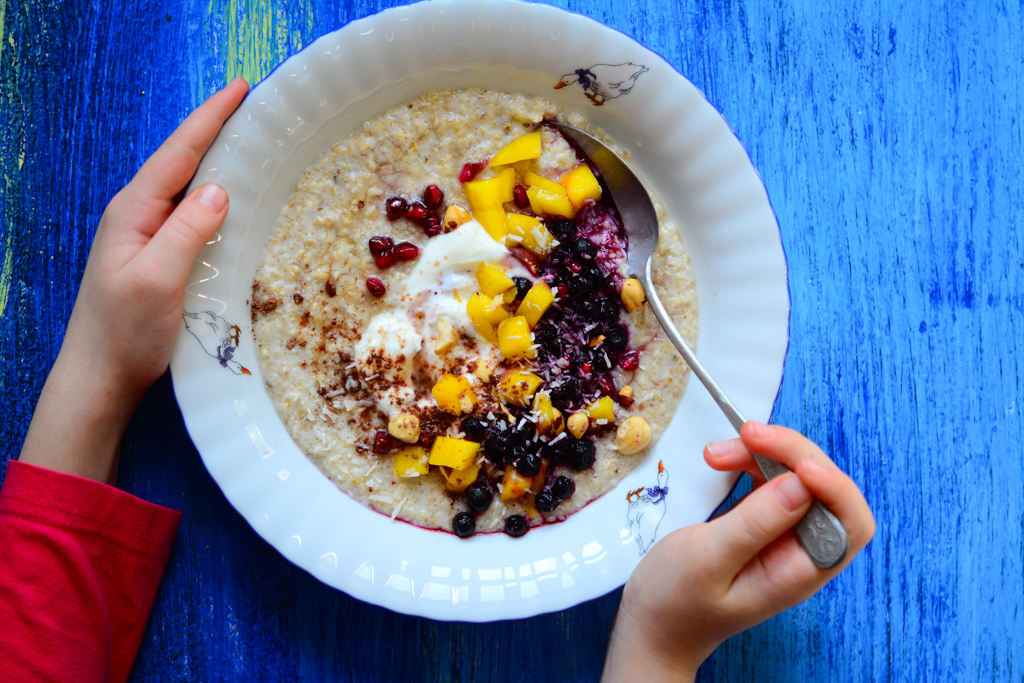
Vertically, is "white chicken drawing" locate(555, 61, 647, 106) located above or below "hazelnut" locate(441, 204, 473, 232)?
above

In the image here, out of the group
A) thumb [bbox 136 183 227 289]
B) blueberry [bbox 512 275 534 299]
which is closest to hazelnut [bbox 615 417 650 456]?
blueberry [bbox 512 275 534 299]

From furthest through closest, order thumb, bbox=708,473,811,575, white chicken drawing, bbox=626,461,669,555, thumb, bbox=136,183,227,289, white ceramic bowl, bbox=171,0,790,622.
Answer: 1. white chicken drawing, bbox=626,461,669,555
2. white ceramic bowl, bbox=171,0,790,622
3. thumb, bbox=136,183,227,289
4. thumb, bbox=708,473,811,575

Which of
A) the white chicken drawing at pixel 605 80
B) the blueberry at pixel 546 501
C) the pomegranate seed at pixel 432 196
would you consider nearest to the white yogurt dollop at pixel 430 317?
the pomegranate seed at pixel 432 196

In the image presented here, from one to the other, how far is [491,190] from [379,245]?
1.43 feet

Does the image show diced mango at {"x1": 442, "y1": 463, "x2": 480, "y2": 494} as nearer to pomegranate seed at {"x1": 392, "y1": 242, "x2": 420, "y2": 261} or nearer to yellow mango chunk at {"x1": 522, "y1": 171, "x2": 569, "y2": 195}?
pomegranate seed at {"x1": 392, "y1": 242, "x2": 420, "y2": 261}

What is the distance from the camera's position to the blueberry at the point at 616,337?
2.17 meters

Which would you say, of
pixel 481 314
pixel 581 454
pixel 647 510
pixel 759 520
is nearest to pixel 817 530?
pixel 759 520

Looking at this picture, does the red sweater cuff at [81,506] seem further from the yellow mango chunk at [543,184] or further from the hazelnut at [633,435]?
the yellow mango chunk at [543,184]

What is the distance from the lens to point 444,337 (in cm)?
217

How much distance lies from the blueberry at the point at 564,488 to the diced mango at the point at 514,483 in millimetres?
92

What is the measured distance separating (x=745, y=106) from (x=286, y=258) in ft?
5.76

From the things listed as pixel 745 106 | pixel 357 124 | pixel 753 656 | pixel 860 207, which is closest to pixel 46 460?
pixel 357 124

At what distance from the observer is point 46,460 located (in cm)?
203

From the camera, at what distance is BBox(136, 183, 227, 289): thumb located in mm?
1850
